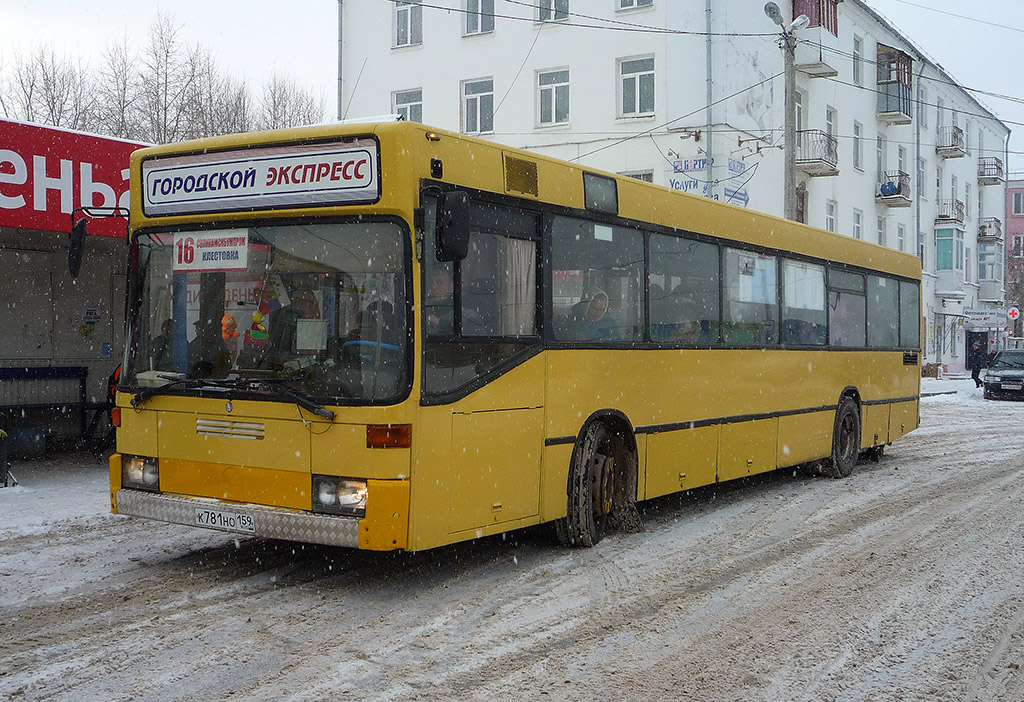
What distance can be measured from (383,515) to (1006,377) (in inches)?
1206

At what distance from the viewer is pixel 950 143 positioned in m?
50.1

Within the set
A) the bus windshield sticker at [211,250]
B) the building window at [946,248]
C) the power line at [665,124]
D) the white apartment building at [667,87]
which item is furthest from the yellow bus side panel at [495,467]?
the building window at [946,248]

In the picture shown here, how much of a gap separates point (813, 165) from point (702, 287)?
2560 cm

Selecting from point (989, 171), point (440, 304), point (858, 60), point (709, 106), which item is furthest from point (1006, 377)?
point (440, 304)

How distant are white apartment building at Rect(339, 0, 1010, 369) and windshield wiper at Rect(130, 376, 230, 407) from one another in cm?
2094

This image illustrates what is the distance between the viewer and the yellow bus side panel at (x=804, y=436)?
11.8m

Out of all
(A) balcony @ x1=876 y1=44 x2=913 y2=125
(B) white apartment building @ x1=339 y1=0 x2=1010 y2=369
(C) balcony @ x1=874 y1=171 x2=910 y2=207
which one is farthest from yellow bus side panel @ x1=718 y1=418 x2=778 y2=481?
(A) balcony @ x1=876 y1=44 x2=913 y2=125

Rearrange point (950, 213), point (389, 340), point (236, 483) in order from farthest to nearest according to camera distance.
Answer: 1. point (950, 213)
2. point (236, 483)
3. point (389, 340)

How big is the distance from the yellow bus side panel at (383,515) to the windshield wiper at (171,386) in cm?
131

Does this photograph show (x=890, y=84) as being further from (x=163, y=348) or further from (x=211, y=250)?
(x=163, y=348)

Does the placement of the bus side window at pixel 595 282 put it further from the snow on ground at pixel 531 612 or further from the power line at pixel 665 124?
the power line at pixel 665 124

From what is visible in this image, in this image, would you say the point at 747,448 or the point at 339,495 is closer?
the point at 339,495

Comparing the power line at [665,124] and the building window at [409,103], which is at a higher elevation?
the building window at [409,103]

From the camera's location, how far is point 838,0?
3597 centimetres
